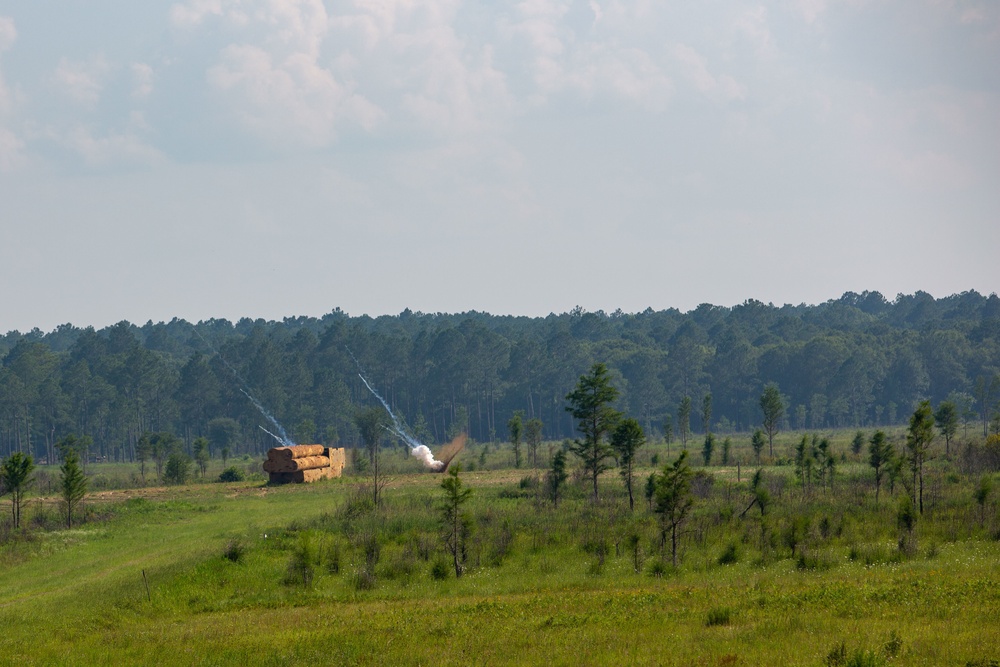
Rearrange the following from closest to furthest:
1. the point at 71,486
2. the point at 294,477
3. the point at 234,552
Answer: the point at 234,552
the point at 71,486
the point at 294,477

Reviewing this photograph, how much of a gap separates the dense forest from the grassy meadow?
9190 centimetres

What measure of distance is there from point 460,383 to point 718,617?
13469 centimetres

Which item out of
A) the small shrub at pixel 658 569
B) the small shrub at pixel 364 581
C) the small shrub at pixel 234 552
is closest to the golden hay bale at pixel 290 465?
the small shrub at pixel 234 552

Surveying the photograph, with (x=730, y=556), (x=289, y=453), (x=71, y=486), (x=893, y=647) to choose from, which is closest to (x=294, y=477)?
(x=289, y=453)

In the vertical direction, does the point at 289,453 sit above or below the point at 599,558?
above

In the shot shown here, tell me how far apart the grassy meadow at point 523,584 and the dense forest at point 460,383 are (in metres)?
91.9

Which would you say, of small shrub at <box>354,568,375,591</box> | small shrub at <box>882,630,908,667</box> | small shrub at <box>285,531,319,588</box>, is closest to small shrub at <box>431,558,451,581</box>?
small shrub at <box>354,568,375,591</box>

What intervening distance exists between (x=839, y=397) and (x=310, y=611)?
13292cm

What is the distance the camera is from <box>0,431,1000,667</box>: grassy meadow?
21.3 meters

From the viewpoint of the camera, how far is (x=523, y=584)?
30125mm

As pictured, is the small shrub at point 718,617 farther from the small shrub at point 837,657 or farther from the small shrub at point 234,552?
the small shrub at point 234,552

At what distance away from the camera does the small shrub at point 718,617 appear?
74.6ft

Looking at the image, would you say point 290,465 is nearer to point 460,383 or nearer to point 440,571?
point 440,571

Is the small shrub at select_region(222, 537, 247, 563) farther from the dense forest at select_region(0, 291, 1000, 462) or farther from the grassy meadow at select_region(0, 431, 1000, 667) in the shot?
the dense forest at select_region(0, 291, 1000, 462)
